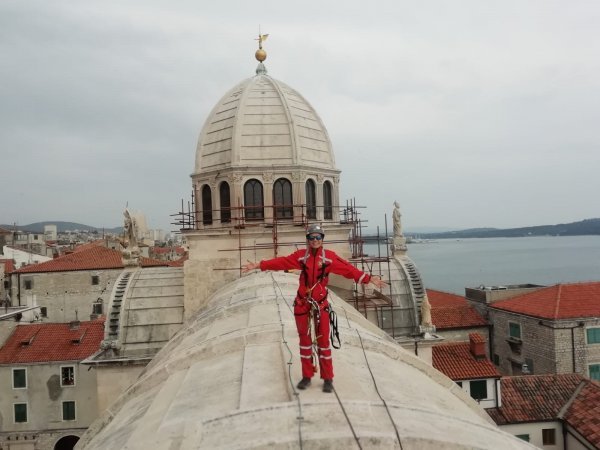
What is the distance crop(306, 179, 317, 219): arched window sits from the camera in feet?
71.4

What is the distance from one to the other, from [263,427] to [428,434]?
1.33 metres

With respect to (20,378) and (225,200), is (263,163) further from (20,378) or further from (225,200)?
(20,378)

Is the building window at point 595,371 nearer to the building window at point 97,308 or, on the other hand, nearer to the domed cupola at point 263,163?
the domed cupola at point 263,163

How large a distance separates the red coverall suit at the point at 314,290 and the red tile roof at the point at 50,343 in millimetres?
26956

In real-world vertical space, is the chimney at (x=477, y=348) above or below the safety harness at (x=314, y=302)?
below

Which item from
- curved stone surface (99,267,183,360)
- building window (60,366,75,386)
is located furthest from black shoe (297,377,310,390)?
building window (60,366,75,386)

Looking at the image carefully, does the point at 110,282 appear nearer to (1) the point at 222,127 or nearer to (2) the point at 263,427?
(1) the point at 222,127

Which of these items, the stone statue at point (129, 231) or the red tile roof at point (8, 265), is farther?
the red tile roof at point (8, 265)

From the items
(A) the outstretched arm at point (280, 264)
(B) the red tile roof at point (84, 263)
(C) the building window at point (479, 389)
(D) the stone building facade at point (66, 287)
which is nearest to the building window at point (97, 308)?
(D) the stone building facade at point (66, 287)

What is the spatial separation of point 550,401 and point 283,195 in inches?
546

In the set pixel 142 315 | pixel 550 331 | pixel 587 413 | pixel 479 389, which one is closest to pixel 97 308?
pixel 142 315

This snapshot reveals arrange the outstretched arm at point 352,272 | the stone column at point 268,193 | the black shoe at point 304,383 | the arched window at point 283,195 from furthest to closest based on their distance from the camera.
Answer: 1. the arched window at point 283,195
2. the stone column at point 268,193
3. the outstretched arm at point 352,272
4. the black shoe at point 304,383

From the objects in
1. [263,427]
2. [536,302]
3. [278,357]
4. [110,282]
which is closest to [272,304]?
[278,357]

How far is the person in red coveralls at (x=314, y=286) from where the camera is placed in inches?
212
